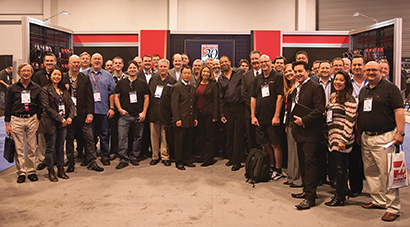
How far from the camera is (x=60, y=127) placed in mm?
3857

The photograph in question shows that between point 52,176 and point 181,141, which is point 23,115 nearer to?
point 52,176

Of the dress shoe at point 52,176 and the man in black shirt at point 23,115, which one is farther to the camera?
the dress shoe at point 52,176

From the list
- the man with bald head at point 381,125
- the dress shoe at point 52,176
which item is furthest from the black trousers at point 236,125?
the dress shoe at point 52,176

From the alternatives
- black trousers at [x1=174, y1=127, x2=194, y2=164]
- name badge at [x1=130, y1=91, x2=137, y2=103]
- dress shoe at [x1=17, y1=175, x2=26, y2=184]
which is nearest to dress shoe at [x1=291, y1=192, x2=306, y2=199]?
black trousers at [x1=174, y1=127, x2=194, y2=164]

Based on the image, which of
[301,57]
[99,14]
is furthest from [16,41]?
[301,57]

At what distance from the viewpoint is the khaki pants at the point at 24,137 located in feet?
12.0

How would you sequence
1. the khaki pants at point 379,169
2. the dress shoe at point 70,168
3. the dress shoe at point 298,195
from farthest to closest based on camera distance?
the dress shoe at point 70,168 < the dress shoe at point 298,195 < the khaki pants at point 379,169

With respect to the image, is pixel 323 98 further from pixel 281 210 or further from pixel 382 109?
pixel 281 210

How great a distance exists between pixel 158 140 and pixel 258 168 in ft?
5.76

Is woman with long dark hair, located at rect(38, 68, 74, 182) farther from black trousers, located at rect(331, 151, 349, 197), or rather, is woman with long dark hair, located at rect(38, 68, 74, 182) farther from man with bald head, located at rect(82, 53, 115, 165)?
black trousers, located at rect(331, 151, 349, 197)

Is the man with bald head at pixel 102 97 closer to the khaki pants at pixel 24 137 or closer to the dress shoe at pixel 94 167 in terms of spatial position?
the dress shoe at pixel 94 167

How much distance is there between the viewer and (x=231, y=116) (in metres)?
4.39

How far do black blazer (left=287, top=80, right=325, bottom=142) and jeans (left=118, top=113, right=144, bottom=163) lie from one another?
101 inches

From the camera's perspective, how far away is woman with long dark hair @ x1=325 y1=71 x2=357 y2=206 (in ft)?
9.30
